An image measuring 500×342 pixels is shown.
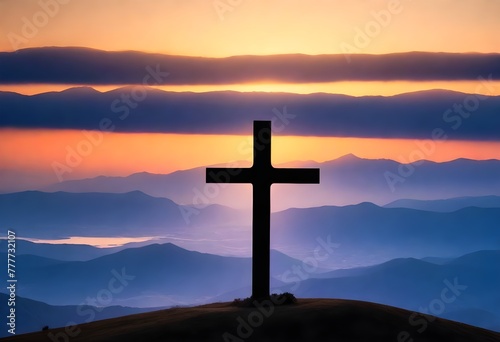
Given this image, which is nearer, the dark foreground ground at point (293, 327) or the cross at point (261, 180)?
the dark foreground ground at point (293, 327)

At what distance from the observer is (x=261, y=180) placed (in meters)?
24.5

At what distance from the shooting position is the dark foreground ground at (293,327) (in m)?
20.9

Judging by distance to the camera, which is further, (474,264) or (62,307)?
(474,264)

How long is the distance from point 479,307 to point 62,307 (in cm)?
4839

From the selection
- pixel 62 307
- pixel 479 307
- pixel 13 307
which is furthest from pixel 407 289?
pixel 13 307

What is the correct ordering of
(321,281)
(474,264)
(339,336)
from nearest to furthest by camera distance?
(339,336) < (321,281) < (474,264)

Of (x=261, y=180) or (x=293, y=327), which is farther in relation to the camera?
(x=261, y=180)

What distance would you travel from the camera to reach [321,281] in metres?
109

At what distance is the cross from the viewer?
24078 mm

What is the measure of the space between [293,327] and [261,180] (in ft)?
15.6

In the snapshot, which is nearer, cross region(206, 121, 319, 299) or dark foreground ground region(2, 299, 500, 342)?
dark foreground ground region(2, 299, 500, 342)

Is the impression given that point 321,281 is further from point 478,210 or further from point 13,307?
point 13,307

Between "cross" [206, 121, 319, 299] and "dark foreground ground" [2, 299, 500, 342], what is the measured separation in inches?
53.4

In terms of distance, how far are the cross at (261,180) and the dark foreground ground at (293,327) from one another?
136cm
